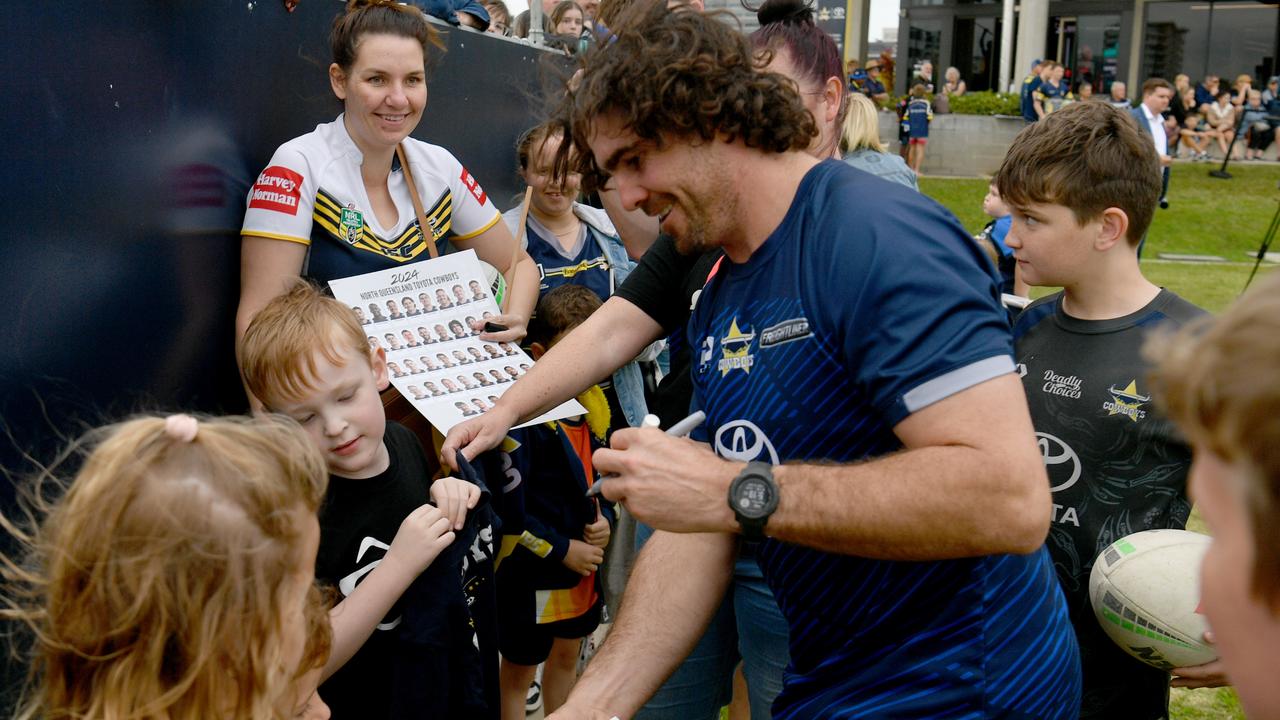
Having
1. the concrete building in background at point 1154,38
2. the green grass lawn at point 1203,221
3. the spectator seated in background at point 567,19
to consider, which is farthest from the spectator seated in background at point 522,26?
the concrete building in background at point 1154,38

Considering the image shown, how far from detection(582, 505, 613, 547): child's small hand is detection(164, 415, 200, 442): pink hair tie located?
2.59 metres

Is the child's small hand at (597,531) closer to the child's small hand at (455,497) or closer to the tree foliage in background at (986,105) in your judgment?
the child's small hand at (455,497)

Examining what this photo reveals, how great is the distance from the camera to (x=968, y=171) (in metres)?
24.5

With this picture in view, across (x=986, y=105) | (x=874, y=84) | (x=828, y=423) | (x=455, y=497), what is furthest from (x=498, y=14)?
(x=986, y=105)

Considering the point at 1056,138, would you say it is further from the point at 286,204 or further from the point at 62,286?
the point at 62,286

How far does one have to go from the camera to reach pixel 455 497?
2.64 meters

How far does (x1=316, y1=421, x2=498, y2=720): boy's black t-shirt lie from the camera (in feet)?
8.48

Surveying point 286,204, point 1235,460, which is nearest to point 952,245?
point 1235,460

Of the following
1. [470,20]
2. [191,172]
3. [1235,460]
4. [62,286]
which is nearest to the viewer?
[1235,460]

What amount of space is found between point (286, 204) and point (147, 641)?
194cm

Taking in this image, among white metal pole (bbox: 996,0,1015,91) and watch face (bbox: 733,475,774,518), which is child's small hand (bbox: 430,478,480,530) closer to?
watch face (bbox: 733,475,774,518)

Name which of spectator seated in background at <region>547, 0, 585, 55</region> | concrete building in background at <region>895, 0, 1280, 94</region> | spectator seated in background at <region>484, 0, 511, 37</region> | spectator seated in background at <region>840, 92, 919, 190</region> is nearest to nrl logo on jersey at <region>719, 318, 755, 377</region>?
spectator seated in background at <region>840, 92, 919, 190</region>

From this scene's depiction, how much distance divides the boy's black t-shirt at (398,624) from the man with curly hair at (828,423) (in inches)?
18.3

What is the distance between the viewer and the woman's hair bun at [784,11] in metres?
3.63
